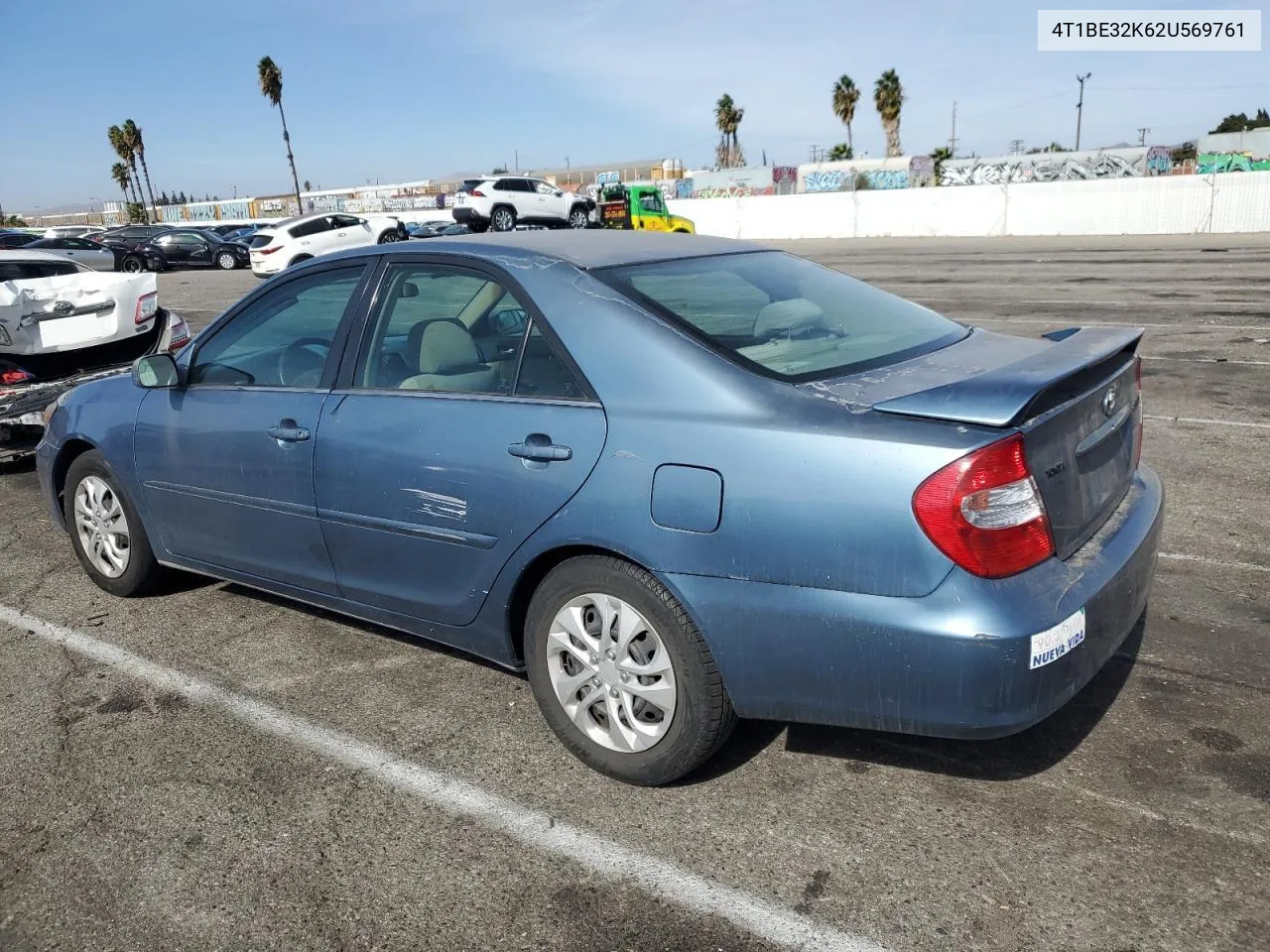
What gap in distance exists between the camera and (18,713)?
12.3ft

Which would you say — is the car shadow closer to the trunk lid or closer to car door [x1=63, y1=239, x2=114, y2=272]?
the trunk lid

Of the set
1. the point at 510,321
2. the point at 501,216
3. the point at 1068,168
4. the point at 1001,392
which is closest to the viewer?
the point at 1001,392

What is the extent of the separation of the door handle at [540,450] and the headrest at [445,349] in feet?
1.54

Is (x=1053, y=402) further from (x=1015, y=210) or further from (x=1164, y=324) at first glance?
(x=1015, y=210)

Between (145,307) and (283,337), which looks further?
(145,307)

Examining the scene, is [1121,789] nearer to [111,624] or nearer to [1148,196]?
[111,624]

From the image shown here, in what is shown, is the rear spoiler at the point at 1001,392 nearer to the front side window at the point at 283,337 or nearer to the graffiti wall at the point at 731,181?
the front side window at the point at 283,337

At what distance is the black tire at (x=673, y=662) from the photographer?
9.25 ft

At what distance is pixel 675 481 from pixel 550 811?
40.1 inches

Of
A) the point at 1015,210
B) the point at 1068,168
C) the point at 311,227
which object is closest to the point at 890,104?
the point at 1068,168

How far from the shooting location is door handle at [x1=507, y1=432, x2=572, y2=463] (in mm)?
2988

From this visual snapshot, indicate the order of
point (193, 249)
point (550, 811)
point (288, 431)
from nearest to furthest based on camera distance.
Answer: point (550, 811)
point (288, 431)
point (193, 249)

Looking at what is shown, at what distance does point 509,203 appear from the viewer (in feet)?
116

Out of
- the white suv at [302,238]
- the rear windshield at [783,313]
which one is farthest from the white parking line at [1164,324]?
the white suv at [302,238]
